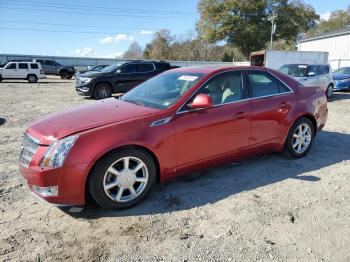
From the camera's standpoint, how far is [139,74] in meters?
15.2

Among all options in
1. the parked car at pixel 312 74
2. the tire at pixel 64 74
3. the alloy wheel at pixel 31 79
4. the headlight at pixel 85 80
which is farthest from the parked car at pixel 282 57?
the tire at pixel 64 74

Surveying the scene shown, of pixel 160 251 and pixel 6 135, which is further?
pixel 6 135

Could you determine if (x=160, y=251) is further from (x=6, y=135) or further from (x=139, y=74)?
(x=139, y=74)

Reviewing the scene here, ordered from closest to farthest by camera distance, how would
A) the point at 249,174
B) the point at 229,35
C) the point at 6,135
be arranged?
1. the point at 249,174
2. the point at 6,135
3. the point at 229,35

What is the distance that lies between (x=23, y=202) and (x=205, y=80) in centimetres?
269

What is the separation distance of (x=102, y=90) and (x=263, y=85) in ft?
34.8

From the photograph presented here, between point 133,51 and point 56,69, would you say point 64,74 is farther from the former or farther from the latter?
point 133,51

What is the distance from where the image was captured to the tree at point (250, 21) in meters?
45.5

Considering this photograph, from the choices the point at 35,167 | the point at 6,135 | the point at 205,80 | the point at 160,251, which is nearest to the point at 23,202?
the point at 35,167

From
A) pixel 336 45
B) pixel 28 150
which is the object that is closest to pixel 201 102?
pixel 28 150

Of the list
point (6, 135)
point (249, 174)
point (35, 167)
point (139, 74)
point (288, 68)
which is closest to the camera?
point (35, 167)

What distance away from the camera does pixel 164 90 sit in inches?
177

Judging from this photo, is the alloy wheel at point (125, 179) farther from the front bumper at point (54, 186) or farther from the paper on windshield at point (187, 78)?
the paper on windshield at point (187, 78)

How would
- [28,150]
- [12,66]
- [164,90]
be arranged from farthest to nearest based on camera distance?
[12,66] < [164,90] < [28,150]
